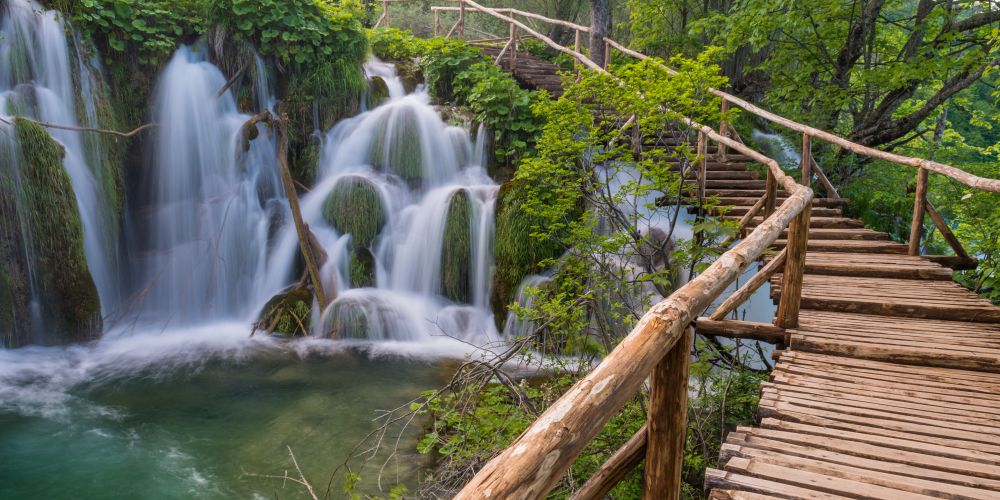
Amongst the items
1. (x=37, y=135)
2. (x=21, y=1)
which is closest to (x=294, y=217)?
(x=37, y=135)

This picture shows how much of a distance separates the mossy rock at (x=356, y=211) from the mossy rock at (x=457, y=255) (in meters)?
1.23

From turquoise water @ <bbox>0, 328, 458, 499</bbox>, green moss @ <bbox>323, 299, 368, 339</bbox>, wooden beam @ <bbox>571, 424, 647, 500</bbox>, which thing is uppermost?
wooden beam @ <bbox>571, 424, 647, 500</bbox>

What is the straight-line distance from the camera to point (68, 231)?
8789mm

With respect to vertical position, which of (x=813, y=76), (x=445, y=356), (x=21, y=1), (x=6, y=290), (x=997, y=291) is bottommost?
(x=445, y=356)

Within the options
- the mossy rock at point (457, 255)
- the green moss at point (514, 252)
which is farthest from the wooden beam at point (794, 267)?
the mossy rock at point (457, 255)

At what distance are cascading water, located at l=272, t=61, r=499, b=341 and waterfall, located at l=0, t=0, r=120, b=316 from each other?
8.08 ft

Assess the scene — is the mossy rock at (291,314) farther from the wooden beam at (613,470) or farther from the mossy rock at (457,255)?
the wooden beam at (613,470)

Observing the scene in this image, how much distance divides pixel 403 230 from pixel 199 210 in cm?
333

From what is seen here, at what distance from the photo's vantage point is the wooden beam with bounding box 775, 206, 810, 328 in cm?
423

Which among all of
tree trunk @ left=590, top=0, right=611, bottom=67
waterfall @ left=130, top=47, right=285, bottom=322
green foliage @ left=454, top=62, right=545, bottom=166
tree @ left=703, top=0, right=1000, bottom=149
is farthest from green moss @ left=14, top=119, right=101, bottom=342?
tree @ left=703, top=0, right=1000, bottom=149

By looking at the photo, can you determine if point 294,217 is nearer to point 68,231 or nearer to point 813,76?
point 68,231

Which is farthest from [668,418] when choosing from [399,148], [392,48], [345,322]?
[392,48]

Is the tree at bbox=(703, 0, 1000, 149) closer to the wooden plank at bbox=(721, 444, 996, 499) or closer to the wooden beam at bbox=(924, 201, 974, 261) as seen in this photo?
the wooden beam at bbox=(924, 201, 974, 261)

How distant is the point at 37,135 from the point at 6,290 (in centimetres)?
211
